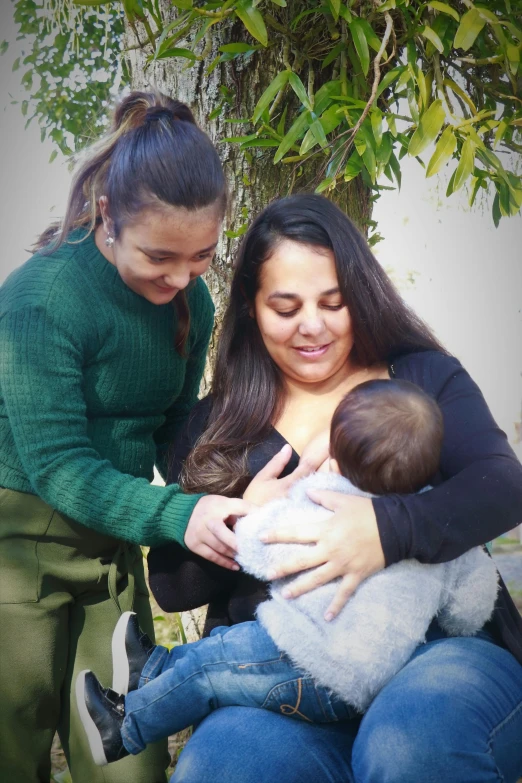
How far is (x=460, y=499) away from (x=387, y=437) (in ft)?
0.58

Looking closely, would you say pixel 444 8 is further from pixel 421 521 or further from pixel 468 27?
pixel 421 521

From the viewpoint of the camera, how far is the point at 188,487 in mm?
1619

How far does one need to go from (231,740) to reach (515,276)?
177 centimetres

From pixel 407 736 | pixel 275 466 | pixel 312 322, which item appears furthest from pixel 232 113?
pixel 407 736

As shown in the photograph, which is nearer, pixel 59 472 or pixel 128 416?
pixel 59 472

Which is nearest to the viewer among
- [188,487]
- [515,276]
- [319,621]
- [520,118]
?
[319,621]

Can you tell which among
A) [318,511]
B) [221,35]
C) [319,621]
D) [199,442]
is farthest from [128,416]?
[221,35]

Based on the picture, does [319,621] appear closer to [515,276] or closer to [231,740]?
[231,740]

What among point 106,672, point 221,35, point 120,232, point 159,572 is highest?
point 221,35

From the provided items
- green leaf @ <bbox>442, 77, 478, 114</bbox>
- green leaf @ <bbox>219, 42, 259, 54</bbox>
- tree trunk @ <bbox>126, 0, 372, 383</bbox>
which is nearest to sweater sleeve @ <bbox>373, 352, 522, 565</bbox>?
green leaf @ <bbox>442, 77, 478, 114</bbox>

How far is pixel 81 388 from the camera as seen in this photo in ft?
5.02

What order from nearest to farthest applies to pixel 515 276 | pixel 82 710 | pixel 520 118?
pixel 82 710, pixel 520 118, pixel 515 276

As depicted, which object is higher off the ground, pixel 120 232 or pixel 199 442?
pixel 120 232

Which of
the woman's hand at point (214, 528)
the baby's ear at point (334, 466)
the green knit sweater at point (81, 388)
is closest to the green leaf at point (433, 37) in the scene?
the green knit sweater at point (81, 388)
